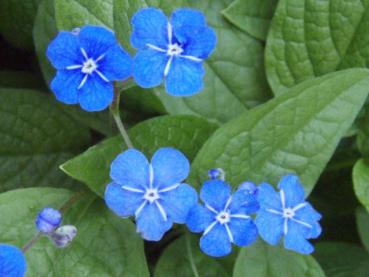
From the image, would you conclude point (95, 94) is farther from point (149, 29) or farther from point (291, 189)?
point (291, 189)

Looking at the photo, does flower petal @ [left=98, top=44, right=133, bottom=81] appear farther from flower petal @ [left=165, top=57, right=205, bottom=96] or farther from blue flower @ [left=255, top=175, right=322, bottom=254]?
blue flower @ [left=255, top=175, right=322, bottom=254]

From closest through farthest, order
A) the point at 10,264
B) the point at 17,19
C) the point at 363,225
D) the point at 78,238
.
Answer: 1. the point at 10,264
2. the point at 78,238
3. the point at 363,225
4. the point at 17,19

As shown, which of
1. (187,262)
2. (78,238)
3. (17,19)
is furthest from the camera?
(17,19)

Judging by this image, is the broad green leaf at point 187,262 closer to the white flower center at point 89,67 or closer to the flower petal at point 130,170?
the flower petal at point 130,170

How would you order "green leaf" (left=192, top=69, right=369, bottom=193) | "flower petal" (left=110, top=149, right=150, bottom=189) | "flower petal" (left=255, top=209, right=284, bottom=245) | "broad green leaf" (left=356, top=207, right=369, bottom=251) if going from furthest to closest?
"broad green leaf" (left=356, top=207, right=369, bottom=251) → "green leaf" (left=192, top=69, right=369, bottom=193) → "flower petal" (left=255, top=209, right=284, bottom=245) → "flower petal" (left=110, top=149, right=150, bottom=189)

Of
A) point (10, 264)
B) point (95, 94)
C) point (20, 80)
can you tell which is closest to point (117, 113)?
point (95, 94)

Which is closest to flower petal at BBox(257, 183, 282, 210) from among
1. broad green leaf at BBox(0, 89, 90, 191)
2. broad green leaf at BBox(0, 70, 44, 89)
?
broad green leaf at BBox(0, 89, 90, 191)

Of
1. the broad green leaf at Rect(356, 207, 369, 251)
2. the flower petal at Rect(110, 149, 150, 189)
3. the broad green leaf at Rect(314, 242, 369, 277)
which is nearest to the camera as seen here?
the flower petal at Rect(110, 149, 150, 189)
